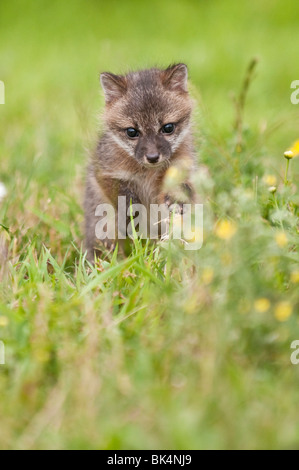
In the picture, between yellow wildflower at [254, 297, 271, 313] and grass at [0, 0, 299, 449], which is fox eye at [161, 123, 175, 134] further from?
yellow wildflower at [254, 297, 271, 313]

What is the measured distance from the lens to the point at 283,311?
2.39m

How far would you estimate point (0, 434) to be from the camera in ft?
7.13

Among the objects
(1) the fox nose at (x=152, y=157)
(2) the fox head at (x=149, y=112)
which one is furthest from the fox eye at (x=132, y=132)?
(1) the fox nose at (x=152, y=157)

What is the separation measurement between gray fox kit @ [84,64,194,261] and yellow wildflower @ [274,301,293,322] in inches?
A: 67.0

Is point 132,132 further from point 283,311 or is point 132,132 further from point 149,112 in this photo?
point 283,311

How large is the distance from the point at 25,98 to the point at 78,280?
17.0ft

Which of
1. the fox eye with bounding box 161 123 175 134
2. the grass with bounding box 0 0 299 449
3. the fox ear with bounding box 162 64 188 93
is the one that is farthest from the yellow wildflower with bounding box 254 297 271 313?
the fox ear with bounding box 162 64 188 93

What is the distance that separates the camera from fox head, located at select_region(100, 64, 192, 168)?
4.06 m

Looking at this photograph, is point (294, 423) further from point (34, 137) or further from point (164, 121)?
point (34, 137)

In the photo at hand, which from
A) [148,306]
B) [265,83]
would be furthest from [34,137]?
[148,306]

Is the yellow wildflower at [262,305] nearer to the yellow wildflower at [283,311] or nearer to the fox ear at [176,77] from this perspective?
the yellow wildflower at [283,311]

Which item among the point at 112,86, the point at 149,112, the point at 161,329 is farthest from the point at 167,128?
the point at 161,329

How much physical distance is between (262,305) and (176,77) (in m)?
2.32

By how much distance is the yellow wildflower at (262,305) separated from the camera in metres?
2.40
